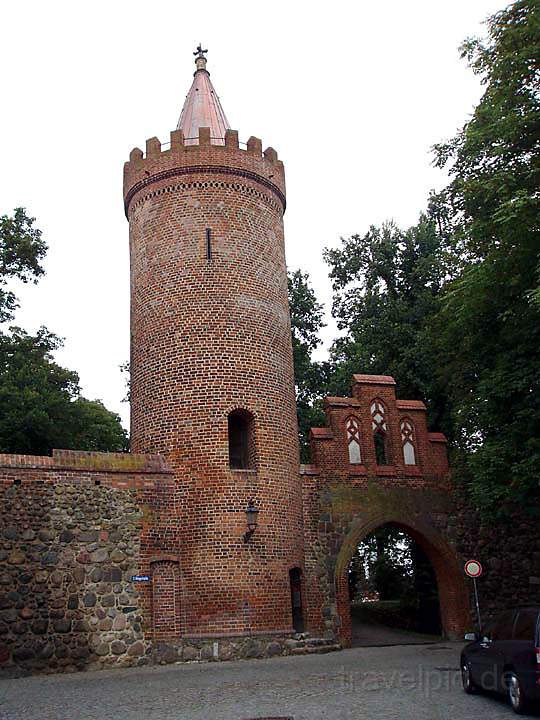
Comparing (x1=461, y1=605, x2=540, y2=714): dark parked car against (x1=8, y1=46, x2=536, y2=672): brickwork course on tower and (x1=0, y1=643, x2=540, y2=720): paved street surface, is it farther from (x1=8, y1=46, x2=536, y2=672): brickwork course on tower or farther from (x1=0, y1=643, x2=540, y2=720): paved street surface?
(x1=8, y1=46, x2=536, y2=672): brickwork course on tower

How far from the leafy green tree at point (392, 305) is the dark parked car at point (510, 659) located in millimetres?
12831

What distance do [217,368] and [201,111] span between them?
8140 millimetres

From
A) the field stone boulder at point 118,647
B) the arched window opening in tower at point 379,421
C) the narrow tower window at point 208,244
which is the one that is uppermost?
the narrow tower window at point 208,244

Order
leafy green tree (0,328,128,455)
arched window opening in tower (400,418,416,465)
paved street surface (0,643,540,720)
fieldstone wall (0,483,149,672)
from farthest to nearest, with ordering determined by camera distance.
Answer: leafy green tree (0,328,128,455), arched window opening in tower (400,418,416,465), fieldstone wall (0,483,149,672), paved street surface (0,643,540,720)

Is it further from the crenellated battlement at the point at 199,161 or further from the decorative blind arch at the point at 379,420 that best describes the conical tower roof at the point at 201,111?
the decorative blind arch at the point at 379,420

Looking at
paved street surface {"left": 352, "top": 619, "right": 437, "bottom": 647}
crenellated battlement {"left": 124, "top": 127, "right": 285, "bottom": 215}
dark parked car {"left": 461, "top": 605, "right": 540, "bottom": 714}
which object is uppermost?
crenellated battlement {"left": 124, "top": 127, "right": 285, "bottom": 215}

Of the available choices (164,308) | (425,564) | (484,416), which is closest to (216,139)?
(164,308)

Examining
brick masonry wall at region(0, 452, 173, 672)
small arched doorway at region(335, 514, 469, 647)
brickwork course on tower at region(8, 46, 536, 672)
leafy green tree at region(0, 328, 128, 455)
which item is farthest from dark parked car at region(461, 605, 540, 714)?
leafy green tree at region(0, 328, 128, 455)

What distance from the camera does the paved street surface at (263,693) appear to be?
9.42 m

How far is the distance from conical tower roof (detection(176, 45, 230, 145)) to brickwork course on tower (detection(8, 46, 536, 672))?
0.08 metres

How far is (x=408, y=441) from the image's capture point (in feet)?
68.7

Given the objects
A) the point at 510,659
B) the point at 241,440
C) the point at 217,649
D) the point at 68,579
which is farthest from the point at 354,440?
the point at 510,659

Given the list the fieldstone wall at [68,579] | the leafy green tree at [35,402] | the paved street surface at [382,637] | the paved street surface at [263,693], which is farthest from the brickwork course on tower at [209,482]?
the leafy green tree at [35,402]

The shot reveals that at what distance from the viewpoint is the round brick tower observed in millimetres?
16562
